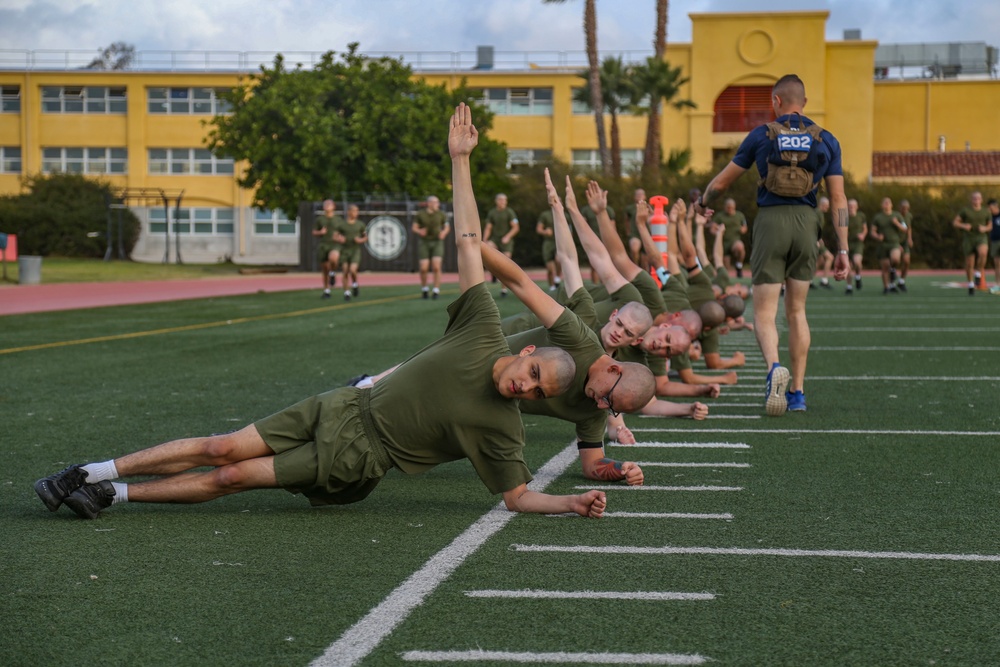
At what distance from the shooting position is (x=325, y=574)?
443 centimetres

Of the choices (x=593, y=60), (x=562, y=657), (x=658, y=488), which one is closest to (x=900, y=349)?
(x=658, y=488)

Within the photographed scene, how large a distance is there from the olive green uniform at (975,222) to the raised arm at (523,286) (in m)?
22.1

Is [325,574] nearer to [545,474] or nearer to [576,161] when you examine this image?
[545,474]

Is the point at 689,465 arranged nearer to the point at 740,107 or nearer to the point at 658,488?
the point at 658,488

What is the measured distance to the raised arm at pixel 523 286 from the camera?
5.66 metres

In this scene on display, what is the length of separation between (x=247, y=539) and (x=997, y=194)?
48068 mm

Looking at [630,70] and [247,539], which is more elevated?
[630,70]

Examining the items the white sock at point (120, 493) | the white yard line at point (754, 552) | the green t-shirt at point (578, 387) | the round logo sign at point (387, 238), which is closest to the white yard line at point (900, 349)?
the green t-shirt at point (578, 387)

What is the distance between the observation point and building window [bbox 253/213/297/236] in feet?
204

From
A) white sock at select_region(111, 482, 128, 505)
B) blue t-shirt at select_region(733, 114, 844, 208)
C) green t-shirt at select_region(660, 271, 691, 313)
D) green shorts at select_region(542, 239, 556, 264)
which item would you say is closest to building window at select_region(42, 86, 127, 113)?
green shorts at select_region(542, 239, 556, 264)

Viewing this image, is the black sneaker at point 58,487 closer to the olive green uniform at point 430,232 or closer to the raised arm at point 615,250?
the raised arm at point 615,250

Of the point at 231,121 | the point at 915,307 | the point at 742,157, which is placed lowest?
the point at 915,307

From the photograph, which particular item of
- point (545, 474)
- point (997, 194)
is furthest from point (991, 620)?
point (997, 194)

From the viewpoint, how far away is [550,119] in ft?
199
